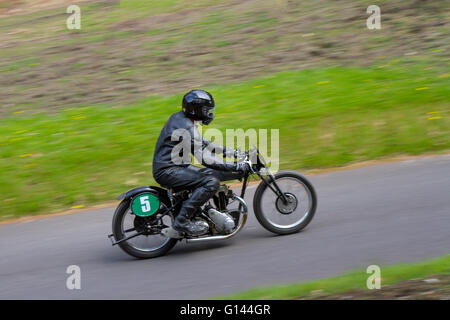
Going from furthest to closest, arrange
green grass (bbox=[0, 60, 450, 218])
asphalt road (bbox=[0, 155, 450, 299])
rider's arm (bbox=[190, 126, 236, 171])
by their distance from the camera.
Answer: green grass (bbox=[0, 60, 450, 218]) < rider's arm (bbox=[190, 126, 236, 171]) < asphalt road (bbox=[0, 155, 450, 299])

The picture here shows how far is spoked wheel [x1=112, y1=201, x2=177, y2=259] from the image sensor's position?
7191 millimetres

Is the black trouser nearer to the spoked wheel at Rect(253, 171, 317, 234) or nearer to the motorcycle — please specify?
the motorcycle

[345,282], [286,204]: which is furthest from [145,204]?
[345,282]

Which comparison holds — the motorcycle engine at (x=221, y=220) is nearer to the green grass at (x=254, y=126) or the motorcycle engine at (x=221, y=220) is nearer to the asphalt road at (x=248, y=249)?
the asphalt road at (x=248, y=249)

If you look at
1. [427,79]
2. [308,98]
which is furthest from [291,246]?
[427,79]

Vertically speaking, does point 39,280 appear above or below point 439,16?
below

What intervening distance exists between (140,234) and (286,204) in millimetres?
1771

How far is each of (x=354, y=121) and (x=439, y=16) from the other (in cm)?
656

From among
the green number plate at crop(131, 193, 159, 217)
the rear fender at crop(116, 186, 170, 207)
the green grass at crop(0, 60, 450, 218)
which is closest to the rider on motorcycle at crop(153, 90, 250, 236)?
the rear fender at crop(116, 186, 170, 207)

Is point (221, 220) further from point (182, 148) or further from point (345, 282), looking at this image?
point (345, 282)

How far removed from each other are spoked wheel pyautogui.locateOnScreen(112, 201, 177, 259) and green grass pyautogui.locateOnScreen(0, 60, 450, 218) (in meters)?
2.51

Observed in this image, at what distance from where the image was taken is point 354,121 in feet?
36.8
